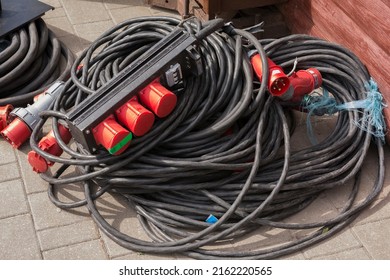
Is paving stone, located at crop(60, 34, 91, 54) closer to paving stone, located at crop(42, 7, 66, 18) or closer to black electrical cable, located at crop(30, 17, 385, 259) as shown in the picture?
paving stone, located at crop(42, 7, 66, 18)

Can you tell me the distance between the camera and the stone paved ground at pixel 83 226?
8.46 ft

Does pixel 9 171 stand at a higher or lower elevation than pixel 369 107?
higher

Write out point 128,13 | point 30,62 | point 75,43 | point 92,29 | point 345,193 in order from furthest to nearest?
point 128,13, point 92,29, point 75,43, point 30,62, point 345,193

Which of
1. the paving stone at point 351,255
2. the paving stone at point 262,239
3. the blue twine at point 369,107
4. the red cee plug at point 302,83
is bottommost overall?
the paving stone at point 351,255

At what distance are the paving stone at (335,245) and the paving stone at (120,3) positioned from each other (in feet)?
7.82

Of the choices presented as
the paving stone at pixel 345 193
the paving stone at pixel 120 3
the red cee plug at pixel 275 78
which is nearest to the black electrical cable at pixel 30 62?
the paving stone at pixel 120 3

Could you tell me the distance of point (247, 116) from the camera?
2.84m

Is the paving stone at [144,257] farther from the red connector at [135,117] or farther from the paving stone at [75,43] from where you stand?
the paving stone at [75,43]

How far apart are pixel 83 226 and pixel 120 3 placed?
208 centimetres

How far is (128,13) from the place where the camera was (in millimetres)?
4137

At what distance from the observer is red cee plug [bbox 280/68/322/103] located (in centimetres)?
292

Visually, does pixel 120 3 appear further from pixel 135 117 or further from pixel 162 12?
pixel 135 117

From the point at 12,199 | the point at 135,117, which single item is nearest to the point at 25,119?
the point at 12,199

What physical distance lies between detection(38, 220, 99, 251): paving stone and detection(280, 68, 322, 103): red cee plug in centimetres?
112
